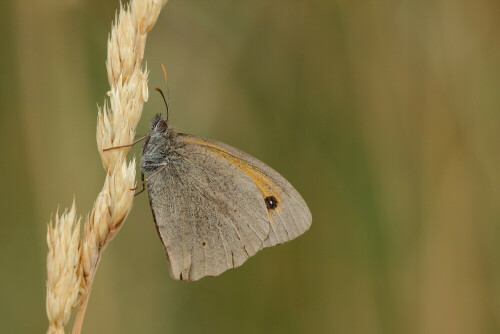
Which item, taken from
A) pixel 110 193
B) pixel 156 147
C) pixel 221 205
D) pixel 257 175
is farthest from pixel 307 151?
Answer: pixel 110 193

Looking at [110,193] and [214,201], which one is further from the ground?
[110,193]

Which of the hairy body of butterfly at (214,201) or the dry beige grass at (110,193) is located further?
the hairy body of butterfly at (214,201)

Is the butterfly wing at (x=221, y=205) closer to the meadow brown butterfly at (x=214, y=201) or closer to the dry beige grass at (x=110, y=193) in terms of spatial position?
the meadow brown butterfly at (x=214, y=201)

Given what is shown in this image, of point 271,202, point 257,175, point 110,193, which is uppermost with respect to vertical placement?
point 110,193

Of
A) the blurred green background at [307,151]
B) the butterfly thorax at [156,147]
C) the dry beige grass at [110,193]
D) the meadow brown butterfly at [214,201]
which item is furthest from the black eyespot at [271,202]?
the dry beige grass at [110,193]

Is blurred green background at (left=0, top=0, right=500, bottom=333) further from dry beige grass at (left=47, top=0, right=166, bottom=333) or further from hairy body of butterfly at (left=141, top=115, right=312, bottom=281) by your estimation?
dry beige grass at (left=47, top=0, right=166, bottom=333)

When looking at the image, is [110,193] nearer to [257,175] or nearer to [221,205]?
[221,205]

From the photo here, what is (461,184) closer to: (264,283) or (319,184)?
(319,184)

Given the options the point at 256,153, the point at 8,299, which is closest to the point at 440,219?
the point at 256,153

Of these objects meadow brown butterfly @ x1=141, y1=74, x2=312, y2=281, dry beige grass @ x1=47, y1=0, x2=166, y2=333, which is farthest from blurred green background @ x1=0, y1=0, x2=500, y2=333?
dry beige grass @ x1=47, y1=0, x2=166, y2=333
